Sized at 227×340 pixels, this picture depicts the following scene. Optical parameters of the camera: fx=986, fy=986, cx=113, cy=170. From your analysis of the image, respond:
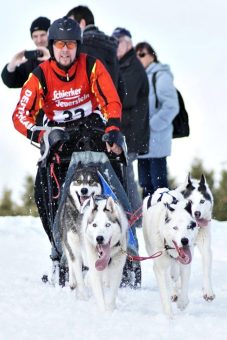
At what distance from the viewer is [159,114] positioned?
10250 mm

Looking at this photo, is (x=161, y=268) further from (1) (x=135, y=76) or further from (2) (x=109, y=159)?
(1) (x=135, y=76)

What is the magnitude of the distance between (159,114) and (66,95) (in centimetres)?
362

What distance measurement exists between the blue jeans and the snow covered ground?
1.65 m

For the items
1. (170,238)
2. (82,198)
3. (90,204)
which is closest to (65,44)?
(82,198)

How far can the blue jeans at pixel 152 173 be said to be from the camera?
33.6ft

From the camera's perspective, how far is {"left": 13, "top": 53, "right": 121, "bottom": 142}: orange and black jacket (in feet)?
21.7

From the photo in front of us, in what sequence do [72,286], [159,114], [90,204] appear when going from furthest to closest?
[159,114] < [72,286] < [90,204]

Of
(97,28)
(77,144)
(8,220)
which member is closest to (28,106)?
(77,144)

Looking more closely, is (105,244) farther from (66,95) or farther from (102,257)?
(66,95)

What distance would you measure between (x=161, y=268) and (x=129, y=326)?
743 mm

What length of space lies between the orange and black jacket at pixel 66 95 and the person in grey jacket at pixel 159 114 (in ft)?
11.4

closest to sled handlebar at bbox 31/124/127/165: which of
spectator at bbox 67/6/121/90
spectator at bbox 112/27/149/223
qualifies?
spectator at bbox 67/6/121/90

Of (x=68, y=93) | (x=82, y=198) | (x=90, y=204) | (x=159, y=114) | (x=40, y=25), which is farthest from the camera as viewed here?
(x=159, y=114)

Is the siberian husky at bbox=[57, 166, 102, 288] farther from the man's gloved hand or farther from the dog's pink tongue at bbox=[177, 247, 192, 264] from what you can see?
the dog's pink tongue at bbox=[177, 247, 192, 264]
